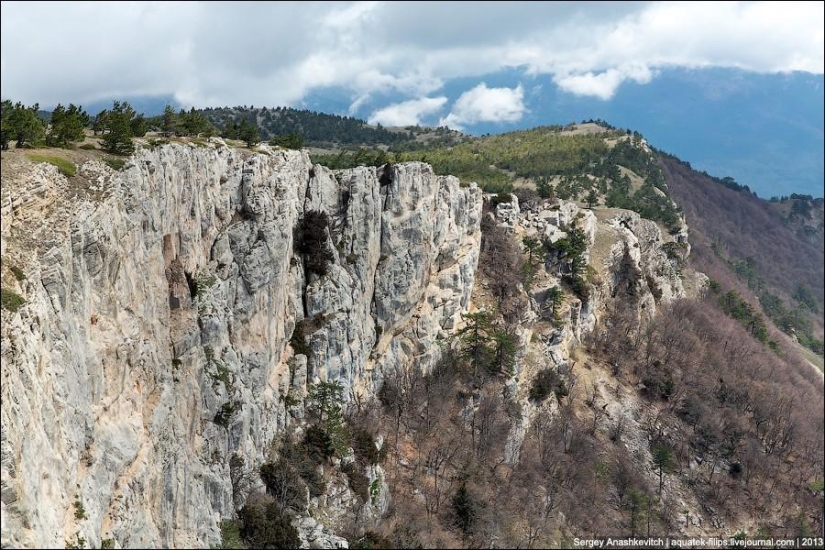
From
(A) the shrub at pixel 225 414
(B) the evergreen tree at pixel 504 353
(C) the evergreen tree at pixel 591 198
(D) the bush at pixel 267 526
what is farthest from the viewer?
(C) the evergreen tree at pixel 591 198

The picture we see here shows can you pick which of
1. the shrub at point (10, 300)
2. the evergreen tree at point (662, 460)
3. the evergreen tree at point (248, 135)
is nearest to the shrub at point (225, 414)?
the shrub at point (10, 300)

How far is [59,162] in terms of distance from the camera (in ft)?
97.4

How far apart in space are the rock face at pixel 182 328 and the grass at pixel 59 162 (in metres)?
0.85

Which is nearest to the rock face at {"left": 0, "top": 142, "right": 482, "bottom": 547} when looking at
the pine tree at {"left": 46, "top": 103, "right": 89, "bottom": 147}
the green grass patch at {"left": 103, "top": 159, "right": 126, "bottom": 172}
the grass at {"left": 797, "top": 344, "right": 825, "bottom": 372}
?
the green grass patch at {"left": 103, "top": 159, "right": 126, "bottom": 172}

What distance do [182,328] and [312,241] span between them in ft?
55.7

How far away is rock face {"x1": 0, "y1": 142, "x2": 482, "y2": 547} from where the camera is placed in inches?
945

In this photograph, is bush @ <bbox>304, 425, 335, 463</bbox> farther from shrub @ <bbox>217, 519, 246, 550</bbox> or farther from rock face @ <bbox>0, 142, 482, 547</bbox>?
shrub @ <bbox>217, 519, 246, 550</bbox>

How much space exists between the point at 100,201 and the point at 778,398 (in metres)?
101

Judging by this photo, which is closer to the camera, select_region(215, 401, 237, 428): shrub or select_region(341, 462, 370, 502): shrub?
select_region(215, 401, 237, 428): shrub

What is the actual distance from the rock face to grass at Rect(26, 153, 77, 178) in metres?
0.85

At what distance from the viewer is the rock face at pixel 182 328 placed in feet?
78.8

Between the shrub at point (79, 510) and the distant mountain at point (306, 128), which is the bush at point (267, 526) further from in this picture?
the distant mountain at point (306, 128)

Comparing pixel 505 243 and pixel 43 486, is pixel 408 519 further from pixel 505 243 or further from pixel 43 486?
pixel 505 243

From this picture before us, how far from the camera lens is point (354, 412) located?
57.5 meters
